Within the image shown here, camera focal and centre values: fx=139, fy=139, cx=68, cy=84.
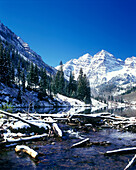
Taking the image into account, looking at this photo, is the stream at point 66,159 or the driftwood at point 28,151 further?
the driftwood at point 28,151

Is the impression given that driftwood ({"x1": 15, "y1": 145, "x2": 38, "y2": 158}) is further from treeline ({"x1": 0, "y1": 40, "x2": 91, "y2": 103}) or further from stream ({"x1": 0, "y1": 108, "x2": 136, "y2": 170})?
treeline ({"x1": 0, "y1": 40, "x2": 91, "y2": 103})

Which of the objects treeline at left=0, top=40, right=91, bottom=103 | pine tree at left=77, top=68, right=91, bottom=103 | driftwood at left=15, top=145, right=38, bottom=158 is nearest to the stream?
driftwood at left=15, top=145, right=38, bottom=158

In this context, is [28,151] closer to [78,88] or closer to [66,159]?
[66,159]

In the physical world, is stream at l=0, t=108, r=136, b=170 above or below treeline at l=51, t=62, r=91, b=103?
below

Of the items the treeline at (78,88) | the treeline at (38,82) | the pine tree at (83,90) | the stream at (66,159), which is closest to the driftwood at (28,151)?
the stream at (66,159)

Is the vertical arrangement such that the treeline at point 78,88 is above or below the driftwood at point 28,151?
above

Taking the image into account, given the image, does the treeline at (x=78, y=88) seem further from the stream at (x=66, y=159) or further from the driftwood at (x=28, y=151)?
the driftwood at (x=28, y=151)

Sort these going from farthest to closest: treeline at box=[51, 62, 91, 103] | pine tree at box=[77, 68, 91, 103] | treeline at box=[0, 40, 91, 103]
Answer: treeline at box=[51, 62, 91, 103], pine tree at box=[77, 68, 91, 103], treeline at box=[0, 40, 91, 103]

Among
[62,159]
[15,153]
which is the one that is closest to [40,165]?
[62,159]

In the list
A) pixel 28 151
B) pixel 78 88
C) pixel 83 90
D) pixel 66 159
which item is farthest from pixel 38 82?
pixel 66 159

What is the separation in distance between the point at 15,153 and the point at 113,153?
19.4 feet

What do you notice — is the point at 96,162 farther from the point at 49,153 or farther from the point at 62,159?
the point at 49,153

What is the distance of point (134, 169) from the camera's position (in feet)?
22.1

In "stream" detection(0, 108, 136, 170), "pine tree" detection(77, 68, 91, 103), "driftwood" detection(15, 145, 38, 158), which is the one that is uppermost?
"pine tree" detection(77, 68, 91, 103)
